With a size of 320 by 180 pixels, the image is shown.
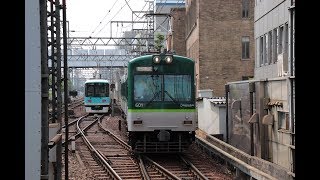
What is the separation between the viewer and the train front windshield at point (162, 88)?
13.2 metres

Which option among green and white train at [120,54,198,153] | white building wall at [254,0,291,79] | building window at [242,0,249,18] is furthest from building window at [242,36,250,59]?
green and white train at [120,54,198,153]

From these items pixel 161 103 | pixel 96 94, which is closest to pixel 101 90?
pixel 96 94

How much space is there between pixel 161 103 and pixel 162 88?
48 cm

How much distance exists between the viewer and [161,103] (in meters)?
13.2

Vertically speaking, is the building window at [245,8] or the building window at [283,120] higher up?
the building window at [245,8]

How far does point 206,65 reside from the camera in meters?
31.7

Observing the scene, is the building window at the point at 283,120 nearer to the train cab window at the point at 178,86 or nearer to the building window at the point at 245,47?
the train cab window at the point at 178,86

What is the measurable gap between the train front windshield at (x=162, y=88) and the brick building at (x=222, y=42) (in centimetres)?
1824

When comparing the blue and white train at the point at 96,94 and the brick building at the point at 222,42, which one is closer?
the brick building at the point at 222,42

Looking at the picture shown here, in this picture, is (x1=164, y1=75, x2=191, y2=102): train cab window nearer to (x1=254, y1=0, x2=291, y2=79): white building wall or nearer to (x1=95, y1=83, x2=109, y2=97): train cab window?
(x1=254, y1=0, x2=291, y2=79): white building wall

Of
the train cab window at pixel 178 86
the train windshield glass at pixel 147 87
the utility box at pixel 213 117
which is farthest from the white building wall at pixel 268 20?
the train windshield glass at pixel 147 87

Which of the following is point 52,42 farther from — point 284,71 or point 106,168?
point 284,71
